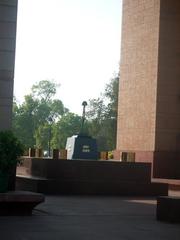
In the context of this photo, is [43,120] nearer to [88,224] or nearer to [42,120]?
[42,120]

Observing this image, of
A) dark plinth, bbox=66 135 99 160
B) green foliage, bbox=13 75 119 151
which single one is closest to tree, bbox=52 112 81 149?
green foliage, bbox=13 75 119 151

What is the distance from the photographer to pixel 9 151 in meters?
12.5

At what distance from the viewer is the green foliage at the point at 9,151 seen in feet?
40.2

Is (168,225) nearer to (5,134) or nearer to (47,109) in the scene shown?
(5,134)

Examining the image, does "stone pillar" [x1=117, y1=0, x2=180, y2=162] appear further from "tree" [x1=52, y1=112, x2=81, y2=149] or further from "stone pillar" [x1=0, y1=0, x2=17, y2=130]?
"tree" [x1=52, y1=112, x2=81, y2=149]

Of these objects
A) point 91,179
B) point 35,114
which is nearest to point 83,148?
point 91,179

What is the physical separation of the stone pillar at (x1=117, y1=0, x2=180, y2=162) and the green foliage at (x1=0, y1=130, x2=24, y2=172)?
15.7 m

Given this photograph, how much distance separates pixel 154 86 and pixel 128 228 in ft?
57.6

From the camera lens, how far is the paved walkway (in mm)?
9945

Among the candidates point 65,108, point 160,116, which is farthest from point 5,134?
point 65,108

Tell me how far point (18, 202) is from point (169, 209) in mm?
3336

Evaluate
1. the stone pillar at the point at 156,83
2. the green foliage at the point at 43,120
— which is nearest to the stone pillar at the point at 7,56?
the stone pillar at the point at 156,83

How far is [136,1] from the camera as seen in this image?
3008 centimetres

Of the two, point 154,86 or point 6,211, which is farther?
point 154,86
